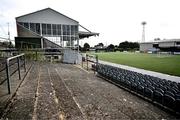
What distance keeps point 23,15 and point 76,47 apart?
28.8 ft

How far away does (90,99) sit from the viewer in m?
5.37

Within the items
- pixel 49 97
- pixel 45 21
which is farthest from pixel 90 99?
pixel 45 21

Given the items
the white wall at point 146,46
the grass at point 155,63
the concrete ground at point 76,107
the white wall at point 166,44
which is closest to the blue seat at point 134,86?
the concrete ground at point 76,107

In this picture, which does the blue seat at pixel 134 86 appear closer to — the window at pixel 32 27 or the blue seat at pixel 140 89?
the blue seat at pixel 140 89

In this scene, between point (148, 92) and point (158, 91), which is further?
point (148, 92)

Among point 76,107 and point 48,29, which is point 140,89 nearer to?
point 76,107

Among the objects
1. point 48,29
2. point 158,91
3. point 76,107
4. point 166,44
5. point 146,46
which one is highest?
point 48,29

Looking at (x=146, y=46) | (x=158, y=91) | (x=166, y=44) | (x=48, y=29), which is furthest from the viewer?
(x=146, y=46)

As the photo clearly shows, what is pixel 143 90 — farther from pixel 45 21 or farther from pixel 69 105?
pixel 45 21

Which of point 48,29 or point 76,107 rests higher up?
point 48,29

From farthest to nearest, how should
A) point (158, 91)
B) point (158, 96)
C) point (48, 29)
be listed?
point (48, 29)
point (158, 91)
point (158, 96)

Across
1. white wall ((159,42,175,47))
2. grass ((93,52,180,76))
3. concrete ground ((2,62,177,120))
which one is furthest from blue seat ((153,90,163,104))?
white wall ((159,42,175,47))

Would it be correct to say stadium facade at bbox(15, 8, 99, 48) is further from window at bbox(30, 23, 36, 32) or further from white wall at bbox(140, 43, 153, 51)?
white wall at bbox(140, 43, 153, 51)

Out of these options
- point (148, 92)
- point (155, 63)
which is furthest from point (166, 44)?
point (148, 92)
